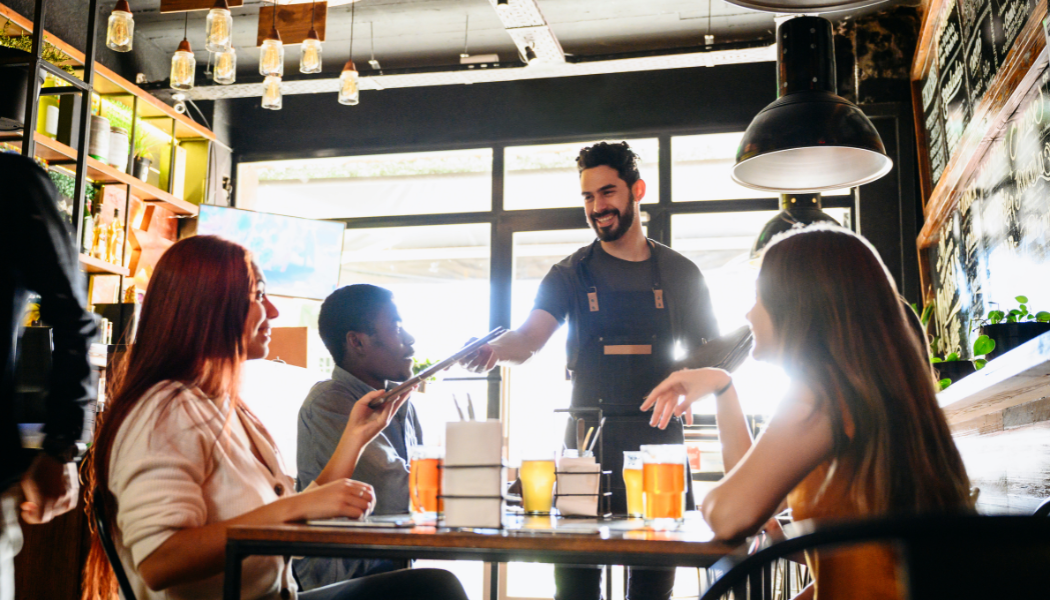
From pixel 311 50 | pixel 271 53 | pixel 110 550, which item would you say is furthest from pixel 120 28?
pixel 110 550

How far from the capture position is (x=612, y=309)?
2.56 meters

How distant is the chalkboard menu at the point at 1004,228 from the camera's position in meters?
2.40

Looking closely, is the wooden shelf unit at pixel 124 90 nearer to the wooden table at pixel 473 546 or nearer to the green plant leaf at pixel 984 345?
the wooden table at pixel 473 546

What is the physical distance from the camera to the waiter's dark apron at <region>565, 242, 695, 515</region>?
2.31 metres

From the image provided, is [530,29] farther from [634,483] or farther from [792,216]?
[634,483]

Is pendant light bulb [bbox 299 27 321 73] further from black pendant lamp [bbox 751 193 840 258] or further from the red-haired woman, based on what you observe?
the red-haired woman

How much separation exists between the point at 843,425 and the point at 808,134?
142cm

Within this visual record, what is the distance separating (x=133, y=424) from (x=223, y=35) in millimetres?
2900

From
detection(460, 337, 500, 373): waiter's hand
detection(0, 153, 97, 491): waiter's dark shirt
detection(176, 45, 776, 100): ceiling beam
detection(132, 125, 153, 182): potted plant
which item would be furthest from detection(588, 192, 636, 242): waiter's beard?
detection(132, 125, 153, 182): potted plant

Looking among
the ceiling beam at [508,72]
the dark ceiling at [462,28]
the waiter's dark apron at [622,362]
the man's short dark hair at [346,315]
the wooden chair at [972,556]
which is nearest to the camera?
the wooden chair at [972,556]

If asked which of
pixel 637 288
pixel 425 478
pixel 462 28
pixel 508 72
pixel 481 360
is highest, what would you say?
pixel 462 28

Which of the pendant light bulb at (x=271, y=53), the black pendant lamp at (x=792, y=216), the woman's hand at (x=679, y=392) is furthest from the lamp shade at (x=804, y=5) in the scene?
the pendant light bulb at (x=271, y=53)

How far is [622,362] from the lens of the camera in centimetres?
246

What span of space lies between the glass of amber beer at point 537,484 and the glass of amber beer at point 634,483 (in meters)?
0.15
